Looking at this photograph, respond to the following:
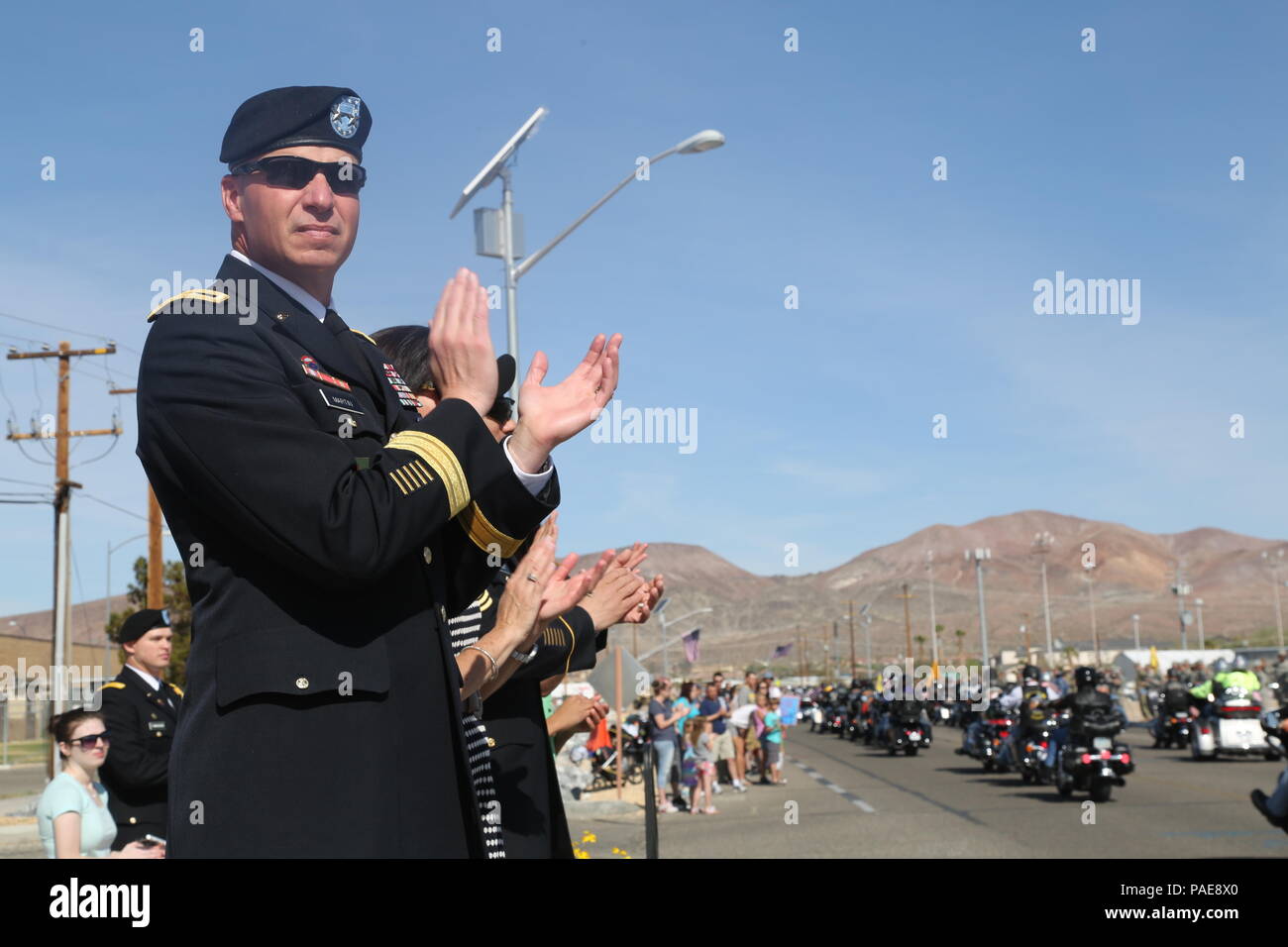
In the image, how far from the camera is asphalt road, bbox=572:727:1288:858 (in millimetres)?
13586

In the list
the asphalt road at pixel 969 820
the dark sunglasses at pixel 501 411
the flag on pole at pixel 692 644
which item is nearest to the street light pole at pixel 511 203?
the asphalt road at pixel 969 820

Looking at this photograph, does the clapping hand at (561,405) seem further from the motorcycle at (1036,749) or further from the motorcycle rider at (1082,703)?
the motorcycle at (1036,749)

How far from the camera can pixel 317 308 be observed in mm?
2189

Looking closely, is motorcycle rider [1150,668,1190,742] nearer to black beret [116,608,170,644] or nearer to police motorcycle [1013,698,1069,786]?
police motorcycle [1013,698,1069,786]

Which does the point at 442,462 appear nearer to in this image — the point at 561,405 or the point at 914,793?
the point at 561,405

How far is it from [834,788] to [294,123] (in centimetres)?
2265

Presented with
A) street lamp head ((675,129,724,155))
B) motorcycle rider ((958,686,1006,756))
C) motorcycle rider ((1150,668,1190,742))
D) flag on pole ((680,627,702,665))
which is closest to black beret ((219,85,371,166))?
street lamp head ((675,129,724,155))

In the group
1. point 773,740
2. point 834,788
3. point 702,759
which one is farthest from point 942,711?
point 702,759

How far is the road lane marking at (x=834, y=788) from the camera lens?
19570mm

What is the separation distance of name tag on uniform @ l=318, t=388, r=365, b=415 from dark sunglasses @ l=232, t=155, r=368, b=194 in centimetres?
34

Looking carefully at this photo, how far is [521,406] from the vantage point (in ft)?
6.76

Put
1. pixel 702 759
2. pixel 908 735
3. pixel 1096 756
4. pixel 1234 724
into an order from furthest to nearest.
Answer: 1. pixel 908 735
2. pixel 1234 724
3. pixel 702 759
4. pixel 1096 756
